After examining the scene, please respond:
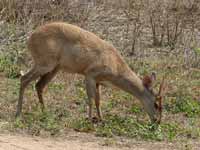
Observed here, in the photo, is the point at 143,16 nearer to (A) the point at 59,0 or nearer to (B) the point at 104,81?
(A) the point at 59,0

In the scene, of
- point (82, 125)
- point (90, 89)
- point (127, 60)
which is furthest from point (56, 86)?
point (127, 60)

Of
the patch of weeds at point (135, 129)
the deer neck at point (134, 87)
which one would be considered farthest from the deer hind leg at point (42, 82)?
the patch of weeds at point (135, 129)

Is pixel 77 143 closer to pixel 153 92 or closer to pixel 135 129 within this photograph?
pixel 135 129

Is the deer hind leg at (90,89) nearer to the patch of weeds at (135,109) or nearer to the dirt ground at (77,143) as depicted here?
the patch of weeds at (135,109)

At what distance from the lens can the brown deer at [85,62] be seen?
35.4 feet

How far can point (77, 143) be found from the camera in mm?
9344

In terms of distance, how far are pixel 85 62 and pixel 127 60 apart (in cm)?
357

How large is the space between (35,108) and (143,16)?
605 centimetres

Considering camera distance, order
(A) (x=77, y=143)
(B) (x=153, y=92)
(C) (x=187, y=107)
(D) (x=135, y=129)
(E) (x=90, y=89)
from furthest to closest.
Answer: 1. (C) (x=187, y=107)
2. (B) (x=153, y=92)
3. (E) (x=90, y=89)
4. (D) (x=135, y=129)
5. (A) (x=77, y=143)

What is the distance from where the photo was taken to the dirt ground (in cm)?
890

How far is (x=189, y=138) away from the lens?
10.1 metres

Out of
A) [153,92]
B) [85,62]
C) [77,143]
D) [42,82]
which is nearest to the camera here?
[77,143]

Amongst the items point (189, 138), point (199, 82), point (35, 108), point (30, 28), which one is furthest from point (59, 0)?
point (189, 138)

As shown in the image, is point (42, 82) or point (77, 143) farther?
point (42, 82)
